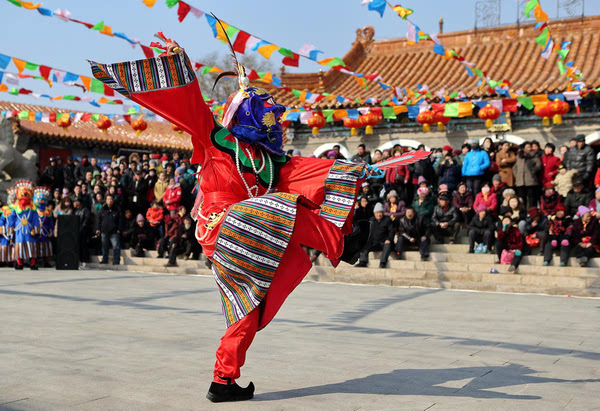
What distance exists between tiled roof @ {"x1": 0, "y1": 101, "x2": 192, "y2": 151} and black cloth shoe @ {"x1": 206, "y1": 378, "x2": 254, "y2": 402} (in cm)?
2040

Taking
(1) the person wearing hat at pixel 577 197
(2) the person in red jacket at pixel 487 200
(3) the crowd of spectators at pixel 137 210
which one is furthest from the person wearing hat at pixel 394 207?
(3) the crowd of spectators at pixel 137 210

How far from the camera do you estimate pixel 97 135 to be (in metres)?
26.7

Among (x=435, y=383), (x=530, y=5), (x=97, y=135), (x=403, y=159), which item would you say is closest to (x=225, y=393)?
(x=435, y=383)

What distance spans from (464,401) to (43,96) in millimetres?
11472

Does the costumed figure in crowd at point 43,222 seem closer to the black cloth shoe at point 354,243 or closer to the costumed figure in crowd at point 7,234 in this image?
the costumed figure in crowd at point 7,234

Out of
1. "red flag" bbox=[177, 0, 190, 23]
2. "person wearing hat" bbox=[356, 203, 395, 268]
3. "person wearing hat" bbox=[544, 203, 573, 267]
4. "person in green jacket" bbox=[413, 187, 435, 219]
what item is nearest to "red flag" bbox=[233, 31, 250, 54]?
"red flag" bbox=[177, 0, 190, 23]

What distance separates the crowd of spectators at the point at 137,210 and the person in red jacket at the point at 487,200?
220 inches

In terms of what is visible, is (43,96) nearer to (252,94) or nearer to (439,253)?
(439,253)

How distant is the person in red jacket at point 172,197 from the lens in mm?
14375

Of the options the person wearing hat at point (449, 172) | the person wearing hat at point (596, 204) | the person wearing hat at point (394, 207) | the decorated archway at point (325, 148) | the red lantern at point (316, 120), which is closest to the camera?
the person wearing hat at point (596, 204)

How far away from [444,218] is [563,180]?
7.00 ft

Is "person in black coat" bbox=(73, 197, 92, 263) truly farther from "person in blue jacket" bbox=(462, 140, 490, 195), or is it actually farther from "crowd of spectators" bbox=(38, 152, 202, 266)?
"person in blue jacket" bbox=(462, 140, 490, 195)

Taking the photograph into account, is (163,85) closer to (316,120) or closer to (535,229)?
(535,229)

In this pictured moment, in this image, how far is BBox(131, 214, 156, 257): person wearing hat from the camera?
592 inches
